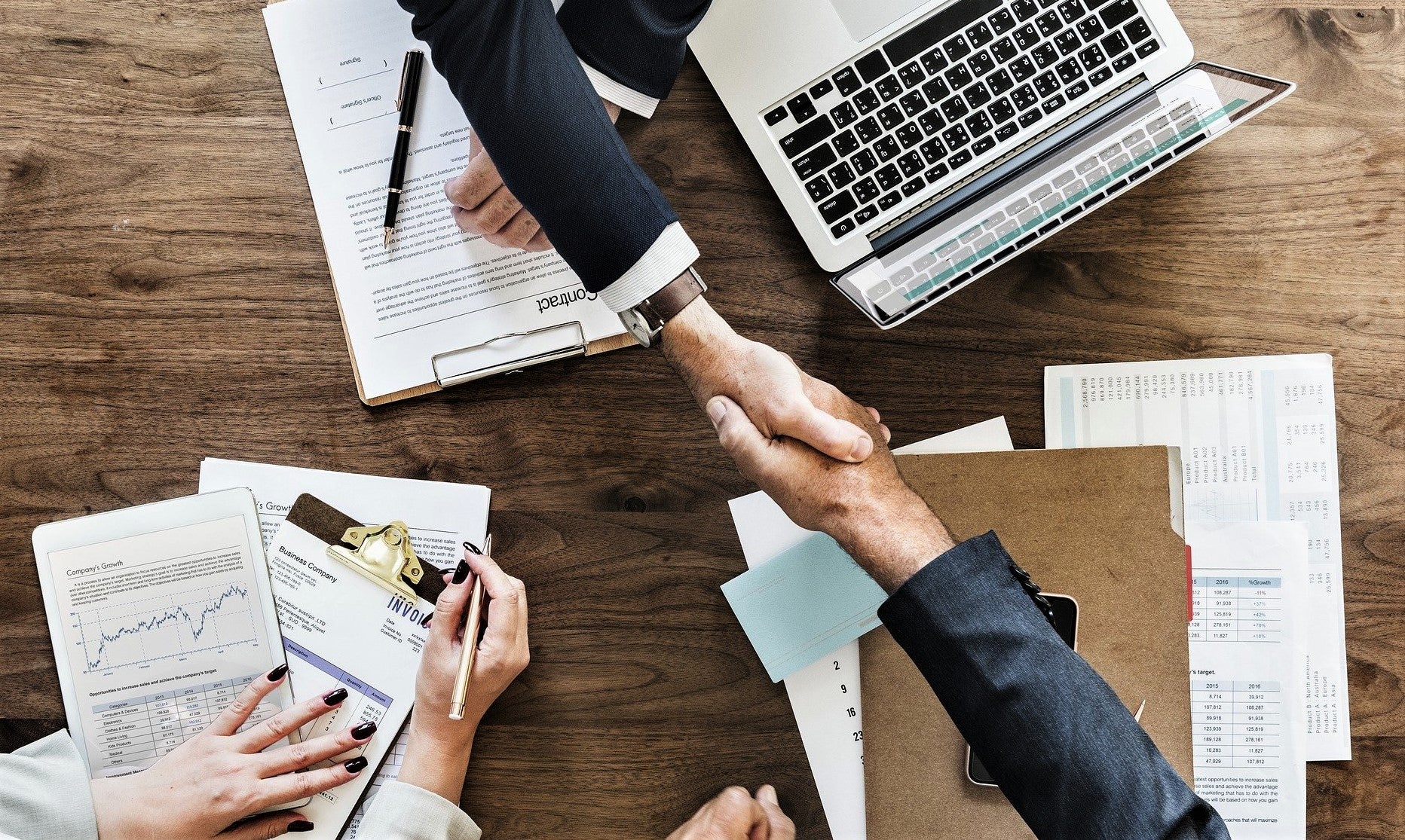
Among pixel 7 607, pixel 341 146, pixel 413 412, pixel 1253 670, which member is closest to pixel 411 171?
pixel 341 146

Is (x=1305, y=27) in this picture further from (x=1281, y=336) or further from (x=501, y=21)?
(x=501, y=21)

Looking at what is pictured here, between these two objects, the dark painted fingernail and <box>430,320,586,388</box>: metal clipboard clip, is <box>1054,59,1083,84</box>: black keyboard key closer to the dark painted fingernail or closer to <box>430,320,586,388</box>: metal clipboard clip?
<box>430,320,586,388</box>: metal clipboard clip

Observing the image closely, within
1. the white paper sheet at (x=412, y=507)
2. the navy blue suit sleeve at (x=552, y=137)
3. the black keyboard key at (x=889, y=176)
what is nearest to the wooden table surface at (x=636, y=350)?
the white paper sheet at (x=412, y=507)

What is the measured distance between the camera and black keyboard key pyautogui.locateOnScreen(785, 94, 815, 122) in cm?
100

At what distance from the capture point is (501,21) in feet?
2.76

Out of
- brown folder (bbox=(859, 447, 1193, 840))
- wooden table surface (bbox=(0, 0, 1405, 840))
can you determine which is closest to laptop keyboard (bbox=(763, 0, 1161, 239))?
wooden table surface (bbox=(0, 0, 1405, 840))

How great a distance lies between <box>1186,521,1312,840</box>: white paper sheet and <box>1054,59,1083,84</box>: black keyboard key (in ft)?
1.74

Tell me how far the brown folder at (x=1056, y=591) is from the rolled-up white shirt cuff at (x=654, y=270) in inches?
14.0

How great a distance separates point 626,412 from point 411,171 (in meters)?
0.37

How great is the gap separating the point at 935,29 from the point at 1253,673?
0.80 meters

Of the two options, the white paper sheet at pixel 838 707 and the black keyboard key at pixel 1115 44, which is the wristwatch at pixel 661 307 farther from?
the black keyboard key at pixel 1115 44

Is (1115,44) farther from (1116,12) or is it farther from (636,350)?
(636,350)

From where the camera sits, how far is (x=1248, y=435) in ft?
3.48

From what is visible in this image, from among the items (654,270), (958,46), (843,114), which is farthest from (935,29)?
(654,270)
